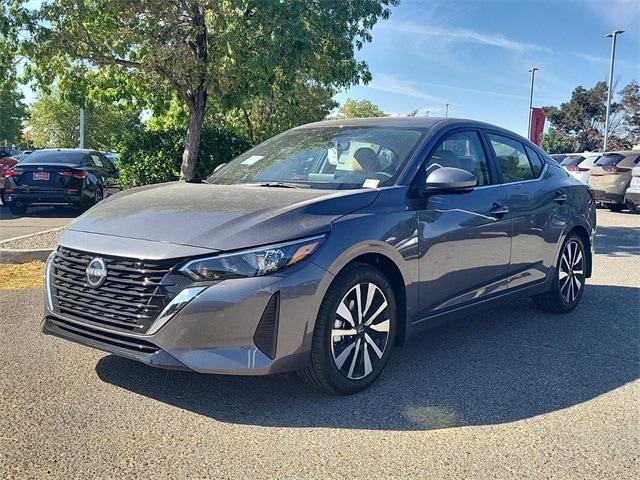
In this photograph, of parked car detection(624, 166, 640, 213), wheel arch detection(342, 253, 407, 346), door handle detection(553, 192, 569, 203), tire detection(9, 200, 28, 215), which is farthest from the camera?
parked car detection(624, 166, 640, 213)

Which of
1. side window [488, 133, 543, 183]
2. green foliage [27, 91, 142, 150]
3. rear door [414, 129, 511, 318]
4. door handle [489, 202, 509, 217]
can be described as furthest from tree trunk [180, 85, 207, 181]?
green foliage [27, 91, 142, 150]

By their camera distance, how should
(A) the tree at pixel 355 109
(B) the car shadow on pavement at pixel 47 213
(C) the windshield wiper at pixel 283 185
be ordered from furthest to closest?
(A) the tree at pixel 355 109, (B) the car shadow on pavement at pixel 47 213, (C) the windshield wiper at pixel 283 185

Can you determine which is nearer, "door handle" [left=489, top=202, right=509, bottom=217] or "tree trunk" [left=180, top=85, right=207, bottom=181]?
"door handle" [left=489, top=202, right=509, bottom=217]

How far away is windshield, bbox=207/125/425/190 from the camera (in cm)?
429

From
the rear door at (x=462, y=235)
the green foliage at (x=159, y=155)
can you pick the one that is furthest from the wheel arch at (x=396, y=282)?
the green foliage at (x=159, y=155)

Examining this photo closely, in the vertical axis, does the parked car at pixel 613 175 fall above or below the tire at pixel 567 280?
above

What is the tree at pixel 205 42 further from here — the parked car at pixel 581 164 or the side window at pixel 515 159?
the parked car at pixel 581 164

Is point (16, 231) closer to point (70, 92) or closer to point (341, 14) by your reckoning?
point (70, 92)

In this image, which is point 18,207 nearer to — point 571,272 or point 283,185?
point 283,185

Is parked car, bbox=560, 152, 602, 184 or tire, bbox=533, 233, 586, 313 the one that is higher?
parked car, bbox=560, 152, 602, 184

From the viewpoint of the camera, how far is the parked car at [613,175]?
1688 centimetres

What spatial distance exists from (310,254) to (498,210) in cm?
200

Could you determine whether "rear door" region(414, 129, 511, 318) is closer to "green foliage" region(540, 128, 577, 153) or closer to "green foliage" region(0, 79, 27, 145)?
"green foliage" region(540, 128, 577, 153)

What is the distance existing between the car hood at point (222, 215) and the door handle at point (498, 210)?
1.24 meters
